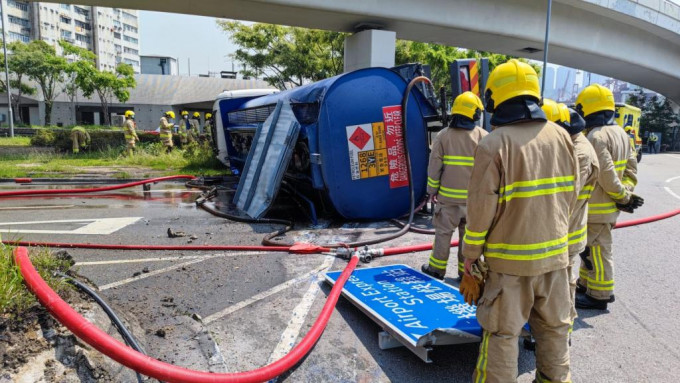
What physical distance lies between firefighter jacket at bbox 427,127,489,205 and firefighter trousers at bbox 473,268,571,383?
1.95m

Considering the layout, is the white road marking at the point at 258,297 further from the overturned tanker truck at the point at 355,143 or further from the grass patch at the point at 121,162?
the grass patch at the point at 121,162

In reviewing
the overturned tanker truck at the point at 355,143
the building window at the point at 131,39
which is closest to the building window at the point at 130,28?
the building window at the point at 131,39

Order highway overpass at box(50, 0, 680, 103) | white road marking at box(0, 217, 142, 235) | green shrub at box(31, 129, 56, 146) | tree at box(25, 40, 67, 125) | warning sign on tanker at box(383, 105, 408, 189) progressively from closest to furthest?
white road marking at box(0, 217, 142, 235) → warning sign on tanker at box(383, 105, 408, 189) → highway overpass at box(50, 0, 680, 103) → green shrub at box(31, 129, 56, 146) → tree at box(25, 40, 67, 125)

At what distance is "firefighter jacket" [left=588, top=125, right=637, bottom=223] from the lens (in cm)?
366

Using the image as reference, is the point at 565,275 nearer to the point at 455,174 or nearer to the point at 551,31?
the point at 455,174

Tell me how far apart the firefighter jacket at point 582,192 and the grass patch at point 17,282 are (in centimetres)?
327

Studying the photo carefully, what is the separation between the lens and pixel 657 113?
3625cm

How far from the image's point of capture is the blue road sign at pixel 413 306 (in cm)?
276

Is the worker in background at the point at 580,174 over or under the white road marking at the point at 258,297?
over

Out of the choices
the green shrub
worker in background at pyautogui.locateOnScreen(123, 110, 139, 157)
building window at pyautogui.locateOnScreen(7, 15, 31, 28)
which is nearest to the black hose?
worker in background at pyautogui.locateOnScreen(123, 110, 139, 157)

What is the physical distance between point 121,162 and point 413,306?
592 inches

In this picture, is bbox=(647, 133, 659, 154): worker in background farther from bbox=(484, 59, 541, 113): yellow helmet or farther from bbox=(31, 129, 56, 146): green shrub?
bbox=(31, 129, 56, 146): green shrub

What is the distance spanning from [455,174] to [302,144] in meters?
2.89

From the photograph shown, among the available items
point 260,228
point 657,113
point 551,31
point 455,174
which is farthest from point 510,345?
point 657,113
